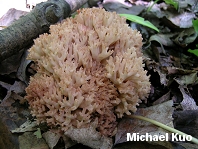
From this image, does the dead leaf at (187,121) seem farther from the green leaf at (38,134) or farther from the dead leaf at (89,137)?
the green leaf at (38,134)

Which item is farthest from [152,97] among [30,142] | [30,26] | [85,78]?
[30,26]

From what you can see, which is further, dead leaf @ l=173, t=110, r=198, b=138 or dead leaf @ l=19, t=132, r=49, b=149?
dead leaf @ l=173, t=110, r=198, b=138

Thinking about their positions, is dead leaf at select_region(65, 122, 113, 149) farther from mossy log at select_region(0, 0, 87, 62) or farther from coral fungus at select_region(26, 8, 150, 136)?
mossy log at select_region(0, 0, 87, 62)

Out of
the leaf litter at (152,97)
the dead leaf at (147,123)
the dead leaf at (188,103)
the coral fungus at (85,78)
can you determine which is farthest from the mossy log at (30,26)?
the dead leaf at (188,103)

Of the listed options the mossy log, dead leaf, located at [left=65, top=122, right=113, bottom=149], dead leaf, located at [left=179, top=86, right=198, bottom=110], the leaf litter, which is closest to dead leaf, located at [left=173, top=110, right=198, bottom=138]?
the leaf litter

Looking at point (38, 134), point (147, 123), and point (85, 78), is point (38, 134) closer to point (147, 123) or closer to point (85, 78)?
point (85, 78)
